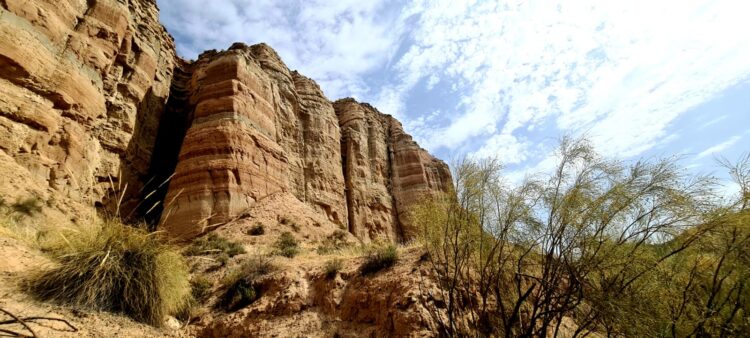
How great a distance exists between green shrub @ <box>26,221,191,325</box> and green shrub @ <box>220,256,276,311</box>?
3712 mm

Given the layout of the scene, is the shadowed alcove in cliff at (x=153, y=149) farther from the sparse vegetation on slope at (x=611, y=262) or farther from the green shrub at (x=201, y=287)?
the sparse vegetation on slope at (x=611, y=262)

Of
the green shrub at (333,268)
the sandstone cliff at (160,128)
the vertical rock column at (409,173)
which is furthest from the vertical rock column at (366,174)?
the green shrub at (333,268)

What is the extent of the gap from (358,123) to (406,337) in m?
30.8

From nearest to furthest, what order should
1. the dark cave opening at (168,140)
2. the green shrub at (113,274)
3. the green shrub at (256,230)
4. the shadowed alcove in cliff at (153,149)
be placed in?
the green shrub at (113,274), the green shrub at (256,230), the shadowed alcove in cliff at (153,149), the dark cave opening at (168,140)

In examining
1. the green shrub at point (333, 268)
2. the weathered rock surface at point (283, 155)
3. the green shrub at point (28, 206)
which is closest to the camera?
the green shrub at point (333, 268)

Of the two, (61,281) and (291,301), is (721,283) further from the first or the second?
(61,281)

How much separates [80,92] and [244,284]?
42.8ft

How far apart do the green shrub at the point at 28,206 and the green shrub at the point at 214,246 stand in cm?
469

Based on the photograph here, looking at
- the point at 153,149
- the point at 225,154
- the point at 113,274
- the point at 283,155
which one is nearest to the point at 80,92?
the point at 225,154

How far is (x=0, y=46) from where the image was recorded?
1398 cm

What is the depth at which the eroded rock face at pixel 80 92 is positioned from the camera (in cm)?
1426

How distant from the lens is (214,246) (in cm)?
1534

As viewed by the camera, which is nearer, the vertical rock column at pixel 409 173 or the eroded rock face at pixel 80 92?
the eroded rock face at pixel 80 92

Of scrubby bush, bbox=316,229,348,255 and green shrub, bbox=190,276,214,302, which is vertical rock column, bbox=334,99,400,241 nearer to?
scrubby bush, bbox=316,229,348,255
